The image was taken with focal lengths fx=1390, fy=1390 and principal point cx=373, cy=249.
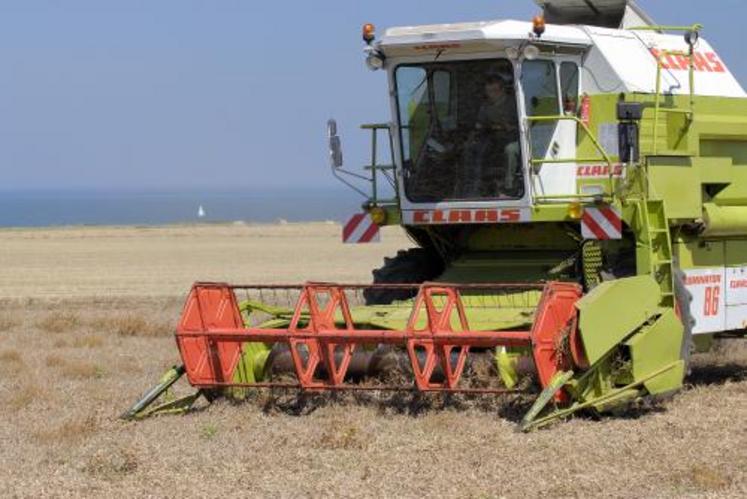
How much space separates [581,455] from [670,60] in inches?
205

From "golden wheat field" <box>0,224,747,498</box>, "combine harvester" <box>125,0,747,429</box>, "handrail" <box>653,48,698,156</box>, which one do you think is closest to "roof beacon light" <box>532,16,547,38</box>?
"combine harvester" <box>125,0,747,429</box>

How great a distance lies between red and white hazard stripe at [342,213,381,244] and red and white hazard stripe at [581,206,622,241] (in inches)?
78.4

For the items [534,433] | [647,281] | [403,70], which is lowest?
[534,433]

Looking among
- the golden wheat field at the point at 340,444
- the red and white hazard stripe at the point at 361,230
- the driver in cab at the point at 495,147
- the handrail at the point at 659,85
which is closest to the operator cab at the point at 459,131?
the driver in cab at the point at 495,147

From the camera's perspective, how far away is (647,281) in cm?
953

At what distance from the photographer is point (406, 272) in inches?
467

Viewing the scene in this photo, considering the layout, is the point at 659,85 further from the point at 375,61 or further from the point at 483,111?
the point at 375,61

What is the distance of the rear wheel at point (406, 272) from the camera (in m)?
11.5

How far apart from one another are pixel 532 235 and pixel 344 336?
2591mm

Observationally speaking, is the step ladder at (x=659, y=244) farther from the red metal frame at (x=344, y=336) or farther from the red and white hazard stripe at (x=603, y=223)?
the red metal frame at (x=344, y=336)

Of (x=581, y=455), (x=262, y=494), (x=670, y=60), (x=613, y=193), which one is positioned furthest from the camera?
(x=670, y=60)

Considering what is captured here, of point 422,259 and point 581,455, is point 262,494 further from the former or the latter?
point 422,259

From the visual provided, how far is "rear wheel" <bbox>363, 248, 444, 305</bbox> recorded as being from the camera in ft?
37.7

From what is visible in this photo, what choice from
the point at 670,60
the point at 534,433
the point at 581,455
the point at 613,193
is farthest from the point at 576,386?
the point at 670,60
